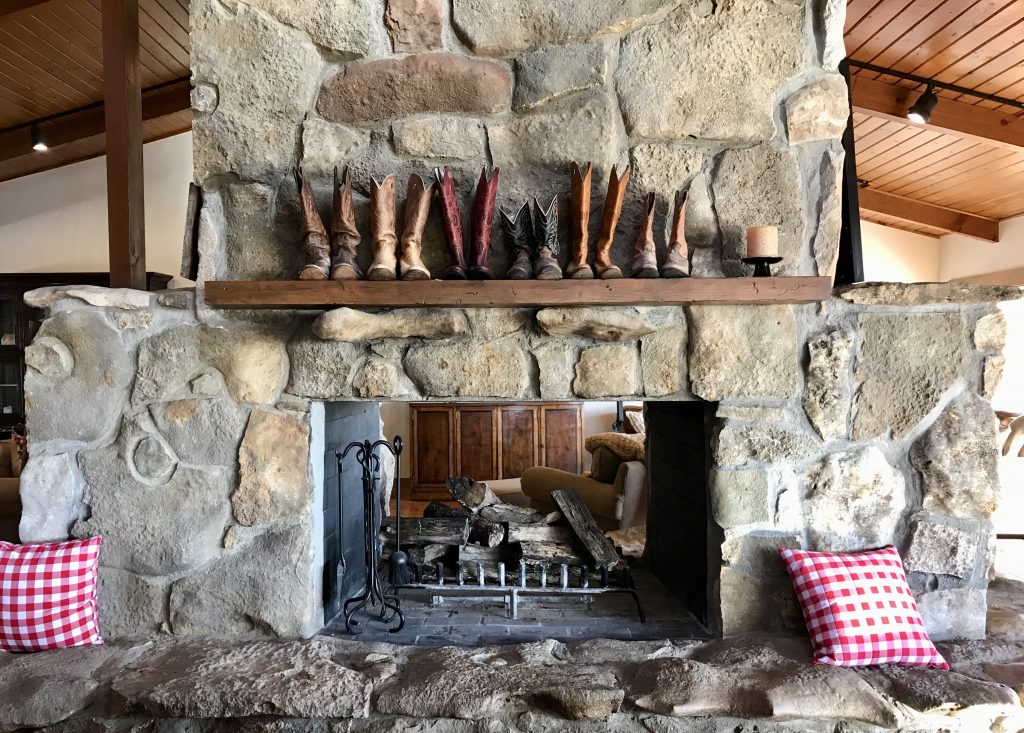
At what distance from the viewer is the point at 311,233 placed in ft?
5.33

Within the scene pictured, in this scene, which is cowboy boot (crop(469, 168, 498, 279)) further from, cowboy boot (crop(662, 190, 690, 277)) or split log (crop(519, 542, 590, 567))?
split log (crop(519, 542, 590, 567))

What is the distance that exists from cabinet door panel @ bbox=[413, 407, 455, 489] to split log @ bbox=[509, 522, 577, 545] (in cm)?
298

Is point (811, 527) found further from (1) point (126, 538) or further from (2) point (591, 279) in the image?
(1) point (126, 538)

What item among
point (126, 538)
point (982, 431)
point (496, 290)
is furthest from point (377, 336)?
point (982, 431)

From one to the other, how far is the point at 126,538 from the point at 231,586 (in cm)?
33

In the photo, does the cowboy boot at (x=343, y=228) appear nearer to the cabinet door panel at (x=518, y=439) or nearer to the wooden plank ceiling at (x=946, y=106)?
the wooden plank ceiling at (x=946, y=106)

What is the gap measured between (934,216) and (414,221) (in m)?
6.32

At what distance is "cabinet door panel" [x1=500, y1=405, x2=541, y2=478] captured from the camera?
5.34 meters

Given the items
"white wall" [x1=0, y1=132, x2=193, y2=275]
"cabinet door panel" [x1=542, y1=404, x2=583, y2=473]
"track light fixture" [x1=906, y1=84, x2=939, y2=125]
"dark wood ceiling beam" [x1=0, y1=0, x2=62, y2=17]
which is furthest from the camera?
"white wall" [x1=0, y1=132, x2=193, y2=275]

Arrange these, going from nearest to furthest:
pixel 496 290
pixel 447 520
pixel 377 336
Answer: pixel 496 290 < pixel 377 336 < pixel 447 520

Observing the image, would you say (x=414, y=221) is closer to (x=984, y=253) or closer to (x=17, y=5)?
(x=17, y=5)

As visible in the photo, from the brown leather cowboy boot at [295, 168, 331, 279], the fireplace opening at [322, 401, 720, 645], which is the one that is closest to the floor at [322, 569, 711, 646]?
the fireplace opening at [322, 401, 720, 645]

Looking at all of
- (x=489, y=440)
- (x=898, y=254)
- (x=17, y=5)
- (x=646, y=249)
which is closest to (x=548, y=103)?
(x=646, y=249)

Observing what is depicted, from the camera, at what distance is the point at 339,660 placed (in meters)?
1.62
